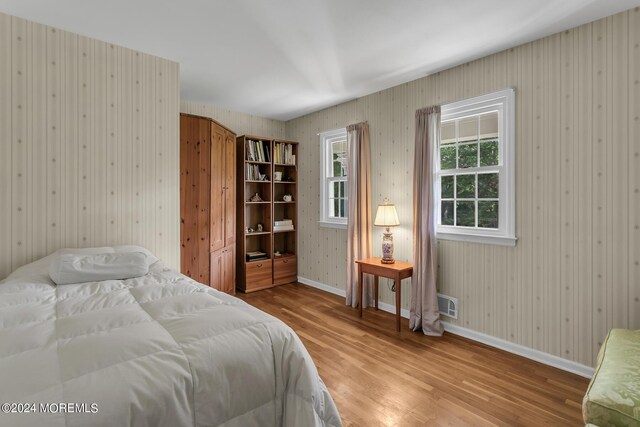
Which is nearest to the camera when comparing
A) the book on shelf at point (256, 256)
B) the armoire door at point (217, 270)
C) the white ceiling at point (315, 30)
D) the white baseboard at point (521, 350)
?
the white ceiling at point (315, 30)

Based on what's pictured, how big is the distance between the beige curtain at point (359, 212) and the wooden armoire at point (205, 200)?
154cm

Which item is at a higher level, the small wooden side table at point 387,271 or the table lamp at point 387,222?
the table lamp at point 387,222

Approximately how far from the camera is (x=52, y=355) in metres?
0.95

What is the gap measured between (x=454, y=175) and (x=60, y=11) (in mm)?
3288

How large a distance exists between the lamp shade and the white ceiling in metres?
1.31

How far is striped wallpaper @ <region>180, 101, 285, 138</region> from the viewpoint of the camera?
163 inches

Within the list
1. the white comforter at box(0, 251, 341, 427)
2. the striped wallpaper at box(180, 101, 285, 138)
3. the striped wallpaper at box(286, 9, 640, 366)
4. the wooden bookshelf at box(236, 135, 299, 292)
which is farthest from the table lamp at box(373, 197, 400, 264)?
the striped wallpaper at box(180, 101, 285, 138)

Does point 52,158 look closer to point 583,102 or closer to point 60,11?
point 60,11

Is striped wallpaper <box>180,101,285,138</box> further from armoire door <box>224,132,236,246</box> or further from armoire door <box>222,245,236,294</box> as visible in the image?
armoire door <box>222,245,236,294</box>

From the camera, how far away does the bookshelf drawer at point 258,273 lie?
14.2 ft

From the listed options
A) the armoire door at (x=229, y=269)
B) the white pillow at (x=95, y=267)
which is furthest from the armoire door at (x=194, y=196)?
the white pillow at (x=95, y=267)

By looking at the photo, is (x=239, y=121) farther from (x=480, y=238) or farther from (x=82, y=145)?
(x=480, y=238)

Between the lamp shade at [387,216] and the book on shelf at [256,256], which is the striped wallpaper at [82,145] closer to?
the book on shelf at [256,256]

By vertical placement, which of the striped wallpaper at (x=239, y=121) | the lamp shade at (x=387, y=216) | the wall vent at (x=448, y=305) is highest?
the striped wallpaper at (x=239, y=121)
